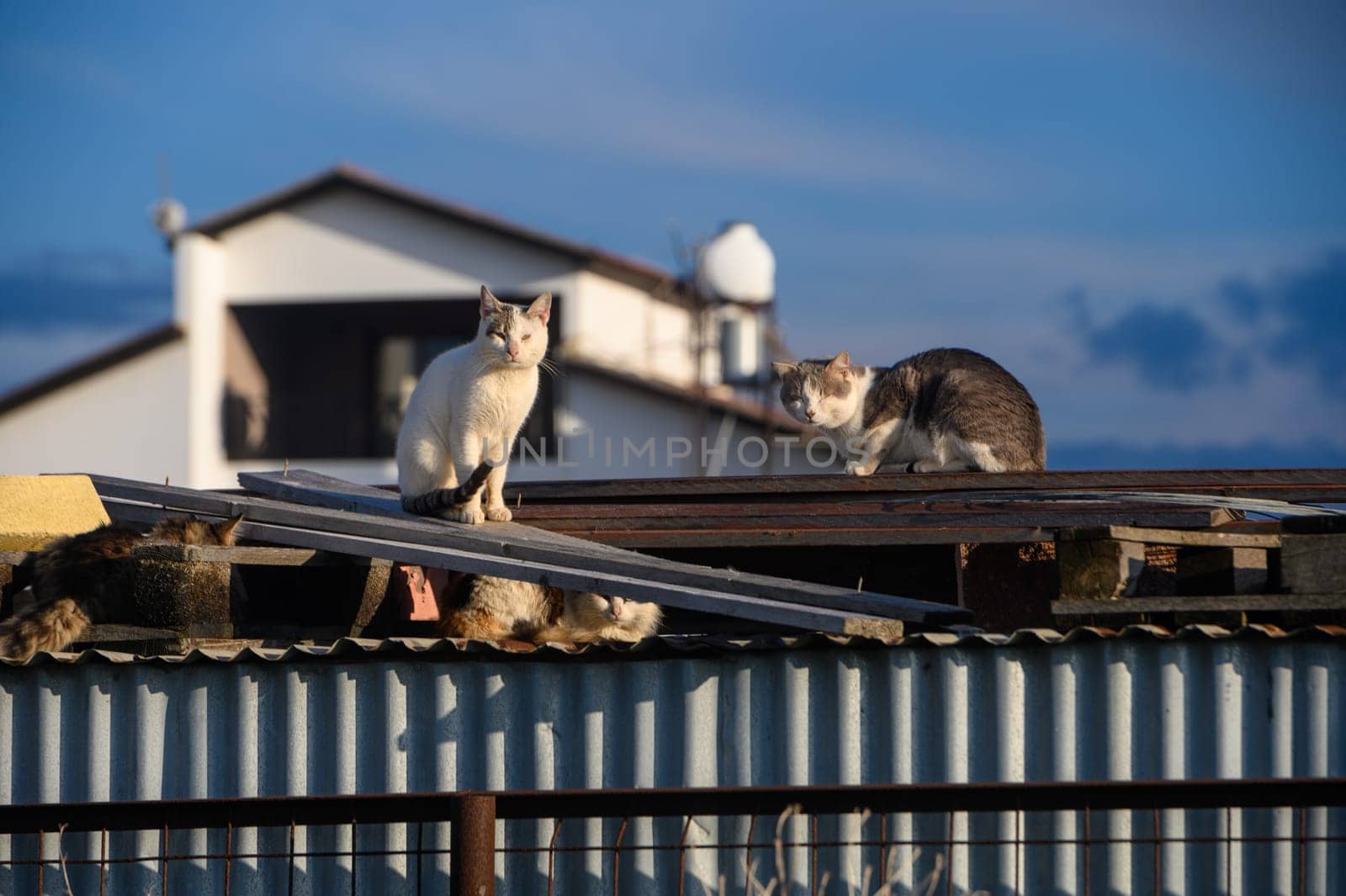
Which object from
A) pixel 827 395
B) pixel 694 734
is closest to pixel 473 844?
pixel 694 734

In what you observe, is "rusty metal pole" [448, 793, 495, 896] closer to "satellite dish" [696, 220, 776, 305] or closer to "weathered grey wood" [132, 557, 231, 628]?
"weathered grey wood" [132, 557, 231, 628]

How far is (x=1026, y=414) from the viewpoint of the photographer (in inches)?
432

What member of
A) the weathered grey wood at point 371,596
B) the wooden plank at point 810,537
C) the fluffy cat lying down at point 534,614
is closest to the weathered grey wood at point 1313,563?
the wooden plank at point 810,537

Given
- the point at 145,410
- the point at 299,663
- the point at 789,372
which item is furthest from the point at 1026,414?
the point at 145,410

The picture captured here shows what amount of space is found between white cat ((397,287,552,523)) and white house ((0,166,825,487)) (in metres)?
17.1

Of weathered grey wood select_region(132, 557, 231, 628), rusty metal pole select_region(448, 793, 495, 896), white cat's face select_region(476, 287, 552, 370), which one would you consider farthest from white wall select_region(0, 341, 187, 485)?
rusty metal pole select_region(448, 793, 495, 896)

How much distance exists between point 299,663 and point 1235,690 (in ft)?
14.2

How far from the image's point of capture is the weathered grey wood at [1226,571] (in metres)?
7.70

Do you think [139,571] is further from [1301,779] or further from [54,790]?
[1301,779]

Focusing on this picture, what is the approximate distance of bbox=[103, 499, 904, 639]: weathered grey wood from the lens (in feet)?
23.2

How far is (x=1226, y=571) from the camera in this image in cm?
777

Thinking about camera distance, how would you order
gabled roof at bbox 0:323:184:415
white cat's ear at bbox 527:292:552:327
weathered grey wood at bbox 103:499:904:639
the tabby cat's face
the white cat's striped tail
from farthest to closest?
gabled roof at bbox 0:323:184:415 → the tabby cat's face → white cat's ear at bbox 527:292:552:327 → the white cat's striped tail → weathered grey wood at bbox 103:499:904:639

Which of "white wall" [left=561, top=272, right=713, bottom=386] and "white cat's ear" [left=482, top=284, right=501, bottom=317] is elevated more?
"white wall" [left=561, top=272, right=713, bottom=386]

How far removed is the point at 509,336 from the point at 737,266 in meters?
17.1
